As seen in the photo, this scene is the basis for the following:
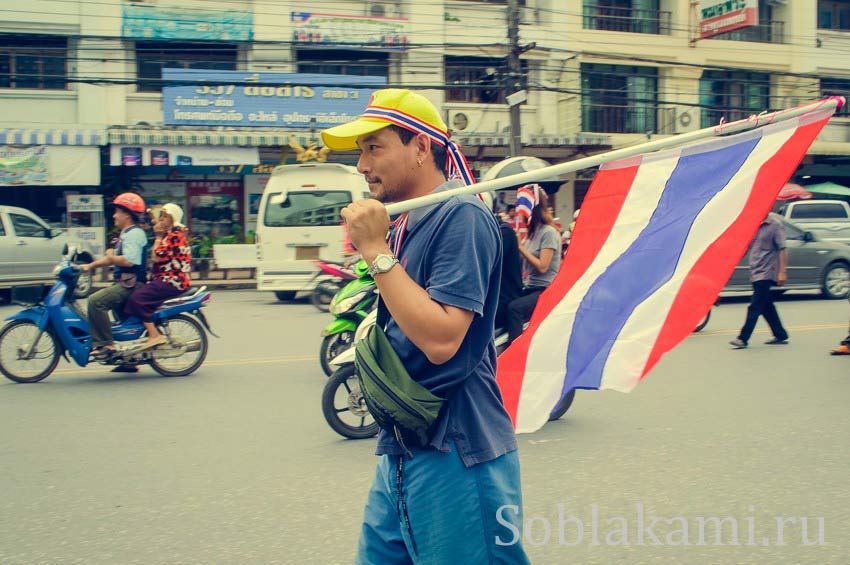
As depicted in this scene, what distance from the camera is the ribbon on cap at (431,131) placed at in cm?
199

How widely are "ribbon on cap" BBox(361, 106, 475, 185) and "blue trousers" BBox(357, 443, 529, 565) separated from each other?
0.69 metres

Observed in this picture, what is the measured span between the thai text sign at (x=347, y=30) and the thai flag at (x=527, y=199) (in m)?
15.4

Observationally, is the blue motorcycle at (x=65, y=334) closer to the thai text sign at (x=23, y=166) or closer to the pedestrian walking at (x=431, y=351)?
the pedestrian walking at (x=431, y=351)

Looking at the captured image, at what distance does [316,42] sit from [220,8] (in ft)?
8.21

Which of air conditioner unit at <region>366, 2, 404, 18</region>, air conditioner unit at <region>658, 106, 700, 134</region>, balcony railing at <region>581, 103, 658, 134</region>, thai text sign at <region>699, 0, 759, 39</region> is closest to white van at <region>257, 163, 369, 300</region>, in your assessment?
air conditioner unit at <region>366, 2, 404, 18</region>

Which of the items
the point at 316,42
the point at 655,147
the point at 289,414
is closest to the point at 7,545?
the point at 289,414

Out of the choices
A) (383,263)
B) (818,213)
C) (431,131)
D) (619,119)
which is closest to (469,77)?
(619,119)

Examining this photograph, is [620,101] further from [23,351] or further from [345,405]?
[345,405]

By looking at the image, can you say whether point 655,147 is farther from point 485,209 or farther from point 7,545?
point 7,545

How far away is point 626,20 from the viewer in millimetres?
25906

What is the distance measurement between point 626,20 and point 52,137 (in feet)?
54.7

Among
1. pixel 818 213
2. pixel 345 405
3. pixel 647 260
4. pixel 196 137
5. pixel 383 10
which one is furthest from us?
pixel 383 10

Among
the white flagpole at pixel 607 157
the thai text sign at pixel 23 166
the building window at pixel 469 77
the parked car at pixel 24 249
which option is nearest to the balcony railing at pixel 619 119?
the building window at pixel 469 77

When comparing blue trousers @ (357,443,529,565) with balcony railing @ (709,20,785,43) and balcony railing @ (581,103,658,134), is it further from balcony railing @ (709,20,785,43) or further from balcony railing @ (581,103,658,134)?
balcony railing @ (709,20,785,43)
